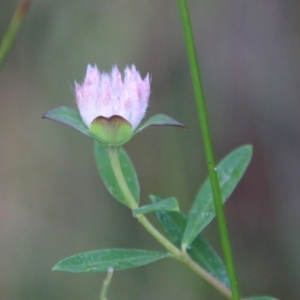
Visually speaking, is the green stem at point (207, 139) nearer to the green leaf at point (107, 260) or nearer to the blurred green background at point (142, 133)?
the green leaf at point (107, 260)

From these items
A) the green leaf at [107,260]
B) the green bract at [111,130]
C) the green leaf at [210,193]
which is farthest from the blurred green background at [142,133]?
the green bract at [111,130]

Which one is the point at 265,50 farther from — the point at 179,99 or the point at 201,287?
the point at 201,287

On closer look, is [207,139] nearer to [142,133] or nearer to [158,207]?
[158,207]

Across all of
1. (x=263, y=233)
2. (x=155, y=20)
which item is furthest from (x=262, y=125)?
(x=155, y=20)

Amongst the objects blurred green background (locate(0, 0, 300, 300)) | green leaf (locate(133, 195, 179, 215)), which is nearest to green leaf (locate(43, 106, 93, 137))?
green leaf (locate(133, 195, 179, 215))

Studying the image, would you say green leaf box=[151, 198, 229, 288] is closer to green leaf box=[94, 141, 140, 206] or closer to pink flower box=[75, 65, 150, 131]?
green leaf box=[94, 141, 140, 206]

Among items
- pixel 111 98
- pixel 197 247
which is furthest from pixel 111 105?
pixel 197 247
